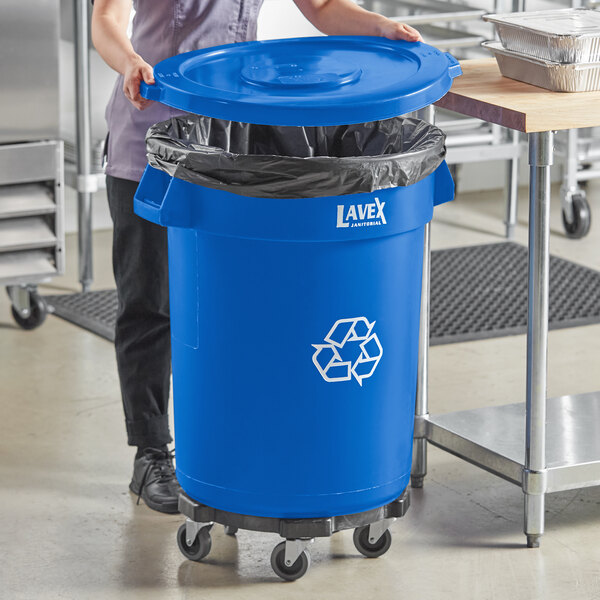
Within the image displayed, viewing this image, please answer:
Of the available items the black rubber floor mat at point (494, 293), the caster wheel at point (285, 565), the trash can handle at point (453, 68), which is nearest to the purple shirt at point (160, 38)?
the trash can handle at point (453, 68)

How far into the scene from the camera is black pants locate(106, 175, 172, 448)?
274cm

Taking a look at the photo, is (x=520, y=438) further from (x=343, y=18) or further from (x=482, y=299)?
(x=482, y=299)

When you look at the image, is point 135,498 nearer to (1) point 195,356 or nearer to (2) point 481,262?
(1) point 195,356

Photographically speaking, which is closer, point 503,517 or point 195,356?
point 195,356

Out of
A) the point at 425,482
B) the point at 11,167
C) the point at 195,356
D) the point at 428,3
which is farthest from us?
the point at 428,3

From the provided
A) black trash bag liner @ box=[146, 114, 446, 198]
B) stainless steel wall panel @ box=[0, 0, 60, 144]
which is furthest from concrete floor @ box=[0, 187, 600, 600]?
black trash bag liner @ box=[146, 114, 446, 198]

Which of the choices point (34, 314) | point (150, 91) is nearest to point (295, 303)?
point (150, 91)

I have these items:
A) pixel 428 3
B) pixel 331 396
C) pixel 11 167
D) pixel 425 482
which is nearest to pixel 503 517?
pixel 425 482

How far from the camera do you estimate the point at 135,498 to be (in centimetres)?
289

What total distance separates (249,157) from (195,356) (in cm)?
41

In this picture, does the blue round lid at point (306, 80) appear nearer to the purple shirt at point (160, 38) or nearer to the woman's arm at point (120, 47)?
the woman's arm at point (120, 47)

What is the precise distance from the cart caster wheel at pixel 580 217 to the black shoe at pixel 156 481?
2403 mm

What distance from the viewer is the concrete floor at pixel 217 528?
2500 millimetres

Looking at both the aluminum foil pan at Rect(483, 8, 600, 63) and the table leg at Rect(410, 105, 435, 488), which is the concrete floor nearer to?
the table leg at Rect(410, 105, 435, 488)
